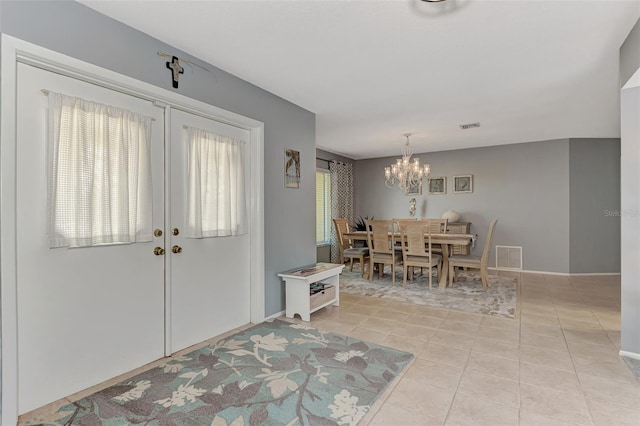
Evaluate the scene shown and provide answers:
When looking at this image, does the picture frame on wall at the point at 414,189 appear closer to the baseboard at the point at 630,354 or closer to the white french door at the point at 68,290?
the baseboard at the point at 630,354

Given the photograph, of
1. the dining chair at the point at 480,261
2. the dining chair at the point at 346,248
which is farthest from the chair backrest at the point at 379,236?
the dining chair at the point at 480,261

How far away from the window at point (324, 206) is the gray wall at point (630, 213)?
16.0ft

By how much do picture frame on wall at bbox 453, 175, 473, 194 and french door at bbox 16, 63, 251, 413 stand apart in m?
5.15

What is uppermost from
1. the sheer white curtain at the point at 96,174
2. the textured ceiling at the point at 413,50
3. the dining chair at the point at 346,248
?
the textured ceiling at the point at 413,50

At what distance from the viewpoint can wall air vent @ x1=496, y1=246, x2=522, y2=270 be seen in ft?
20.6

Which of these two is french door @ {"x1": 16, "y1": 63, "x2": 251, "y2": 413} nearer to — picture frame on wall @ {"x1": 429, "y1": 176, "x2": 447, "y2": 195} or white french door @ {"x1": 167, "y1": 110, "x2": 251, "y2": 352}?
white french door @ {"x1": 167, "y1": 110, "x2": 251, "y2": 352}

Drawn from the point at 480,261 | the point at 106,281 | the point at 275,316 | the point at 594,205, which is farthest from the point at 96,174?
the point at 594,205

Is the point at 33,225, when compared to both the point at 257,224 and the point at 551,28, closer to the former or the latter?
the point at 257,224

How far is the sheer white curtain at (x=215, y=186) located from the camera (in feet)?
9.06

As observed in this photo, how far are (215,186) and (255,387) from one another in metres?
1.69

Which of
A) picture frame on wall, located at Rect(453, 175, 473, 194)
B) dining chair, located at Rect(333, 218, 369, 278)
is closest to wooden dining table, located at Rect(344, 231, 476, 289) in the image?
dining chair, located at Rect(333, 218, 369, 278)

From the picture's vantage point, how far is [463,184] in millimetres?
6742

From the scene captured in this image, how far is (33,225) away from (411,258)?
4.38m

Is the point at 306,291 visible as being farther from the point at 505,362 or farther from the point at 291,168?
the point at 505,362
